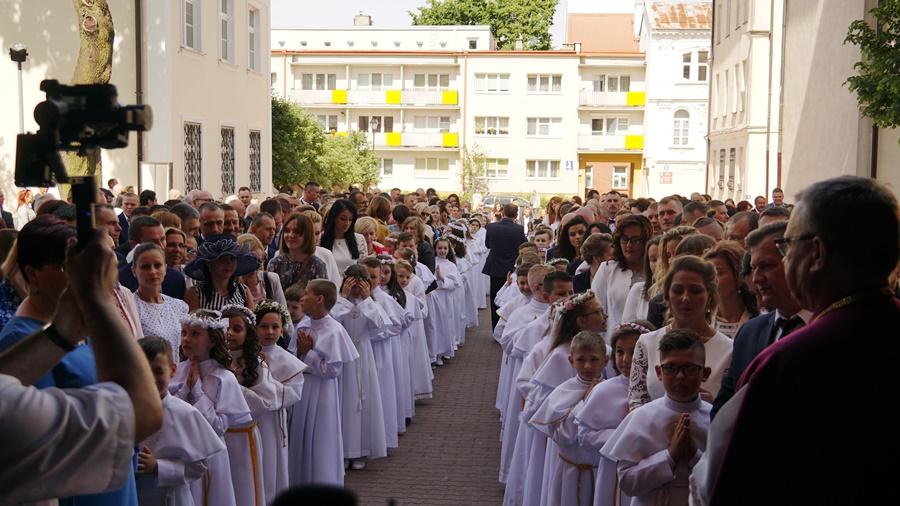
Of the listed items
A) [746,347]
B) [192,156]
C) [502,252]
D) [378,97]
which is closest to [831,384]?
[746,347]

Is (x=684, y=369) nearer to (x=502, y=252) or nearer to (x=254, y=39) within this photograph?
(x=502, y=252)

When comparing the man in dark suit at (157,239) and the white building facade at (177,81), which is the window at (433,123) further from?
the man in dark suit at (157,239)

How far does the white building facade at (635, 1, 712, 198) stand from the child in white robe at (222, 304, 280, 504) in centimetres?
4930

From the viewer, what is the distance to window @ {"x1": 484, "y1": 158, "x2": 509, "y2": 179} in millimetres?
63500

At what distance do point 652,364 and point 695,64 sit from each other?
170ft

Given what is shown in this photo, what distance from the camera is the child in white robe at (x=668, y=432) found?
4.97 meters

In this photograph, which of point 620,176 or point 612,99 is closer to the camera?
point 612,99

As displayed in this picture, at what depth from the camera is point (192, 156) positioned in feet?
79.2

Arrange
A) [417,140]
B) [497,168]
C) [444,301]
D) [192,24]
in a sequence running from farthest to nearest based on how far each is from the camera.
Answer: [417,140] < [497,168] < [192,24] < [444,301]

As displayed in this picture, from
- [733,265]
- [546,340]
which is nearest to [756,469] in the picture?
[733,265]

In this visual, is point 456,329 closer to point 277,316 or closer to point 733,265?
point 277,316

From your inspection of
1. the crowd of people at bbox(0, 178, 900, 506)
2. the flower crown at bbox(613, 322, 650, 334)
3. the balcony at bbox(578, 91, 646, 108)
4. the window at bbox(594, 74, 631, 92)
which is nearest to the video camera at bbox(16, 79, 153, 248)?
the crowd of people at bbox(0, 178, 900, 506)

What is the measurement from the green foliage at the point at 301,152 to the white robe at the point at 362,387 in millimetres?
22891

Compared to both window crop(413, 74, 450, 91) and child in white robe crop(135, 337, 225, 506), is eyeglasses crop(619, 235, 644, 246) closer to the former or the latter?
child in white robe crop(135, 337, 225, 506)
